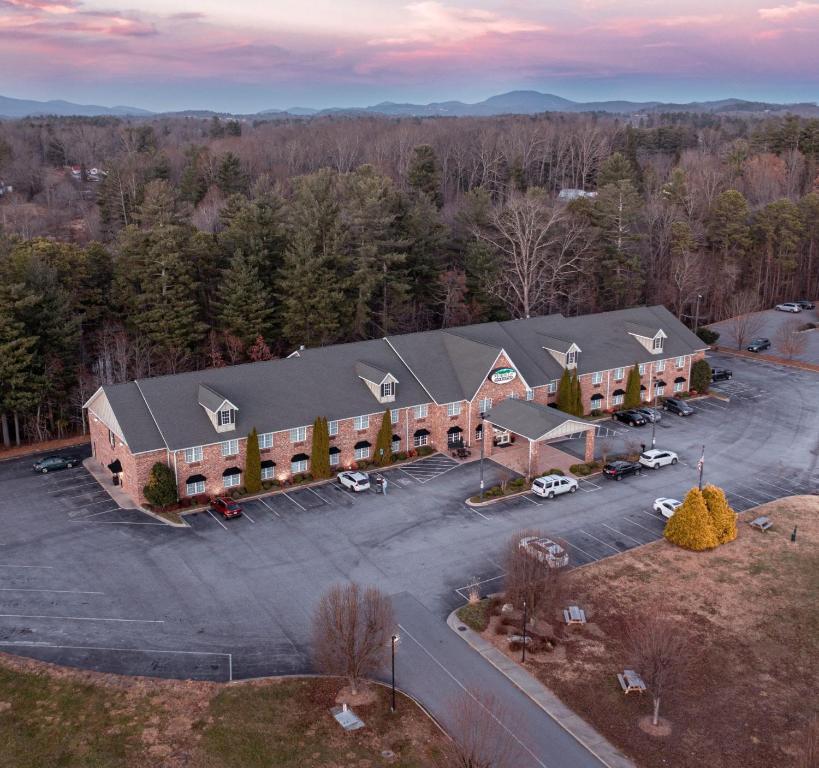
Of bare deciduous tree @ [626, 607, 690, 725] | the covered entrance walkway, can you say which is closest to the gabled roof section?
the covered entrance walkway

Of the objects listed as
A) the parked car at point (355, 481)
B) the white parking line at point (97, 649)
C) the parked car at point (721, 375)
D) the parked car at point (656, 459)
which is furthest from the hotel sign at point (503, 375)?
the white parking line at point (97, 649)

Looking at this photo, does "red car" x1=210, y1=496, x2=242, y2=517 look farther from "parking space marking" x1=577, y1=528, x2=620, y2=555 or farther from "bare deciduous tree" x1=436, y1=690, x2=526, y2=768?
"bare deciduous tree" x1=436, y1=690, x2=526, y2=768

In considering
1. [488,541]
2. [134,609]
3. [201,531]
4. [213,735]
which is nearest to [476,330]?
[488,541]

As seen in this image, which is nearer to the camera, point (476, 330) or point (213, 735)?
point (213, 735)

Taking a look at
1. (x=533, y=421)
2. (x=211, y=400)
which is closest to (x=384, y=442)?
(x=533, y=421)

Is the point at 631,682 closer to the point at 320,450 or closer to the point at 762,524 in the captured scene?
the point at 762,524

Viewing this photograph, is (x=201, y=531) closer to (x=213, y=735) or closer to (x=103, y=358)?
(x=213, y=735)
